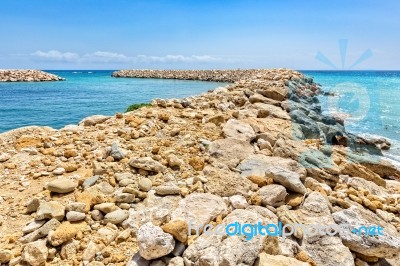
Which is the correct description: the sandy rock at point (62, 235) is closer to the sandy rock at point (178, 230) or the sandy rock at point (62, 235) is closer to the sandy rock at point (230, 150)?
the sandy rock at point (178, 230)

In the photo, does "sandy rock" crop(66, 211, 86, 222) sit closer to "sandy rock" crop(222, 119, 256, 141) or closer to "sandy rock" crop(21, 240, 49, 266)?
"sandy rock" crop(21, 240, 49, 266)

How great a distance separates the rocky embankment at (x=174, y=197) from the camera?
3.13 meters

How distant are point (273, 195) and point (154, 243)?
1.89 meters

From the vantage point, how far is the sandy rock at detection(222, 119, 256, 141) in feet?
21.2

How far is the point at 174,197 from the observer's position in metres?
4.17

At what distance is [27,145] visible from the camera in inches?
219

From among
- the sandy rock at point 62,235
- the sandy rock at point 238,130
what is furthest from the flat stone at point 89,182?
the sandy rock at point 238,130

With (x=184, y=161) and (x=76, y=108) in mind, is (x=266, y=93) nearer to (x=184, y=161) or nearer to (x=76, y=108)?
(x=184, y=161)

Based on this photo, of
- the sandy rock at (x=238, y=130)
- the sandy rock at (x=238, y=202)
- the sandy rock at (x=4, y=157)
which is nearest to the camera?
the sandy rock at (x=238, y=202)

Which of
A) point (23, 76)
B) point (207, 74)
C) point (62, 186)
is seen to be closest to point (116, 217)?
point (62, 186)

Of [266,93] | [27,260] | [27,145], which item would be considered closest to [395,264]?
[27,260]

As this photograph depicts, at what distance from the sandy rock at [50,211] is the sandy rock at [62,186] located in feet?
1.28

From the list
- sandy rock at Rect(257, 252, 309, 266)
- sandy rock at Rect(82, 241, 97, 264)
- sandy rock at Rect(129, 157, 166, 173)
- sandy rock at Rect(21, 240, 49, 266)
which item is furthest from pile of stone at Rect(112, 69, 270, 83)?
sandy rock at Rect(21, 240, 49, 266)

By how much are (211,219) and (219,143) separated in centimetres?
229
